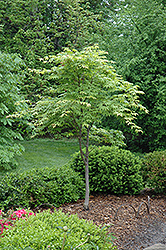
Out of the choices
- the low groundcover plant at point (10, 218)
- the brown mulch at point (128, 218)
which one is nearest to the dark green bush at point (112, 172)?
the brown mulch at point (128, 218)

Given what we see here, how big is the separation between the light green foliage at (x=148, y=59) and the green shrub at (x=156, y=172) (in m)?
2.73

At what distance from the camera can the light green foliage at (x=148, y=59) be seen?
7828 millimetres

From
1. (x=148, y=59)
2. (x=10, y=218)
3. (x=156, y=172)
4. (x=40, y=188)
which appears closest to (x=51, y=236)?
(x=10, y=218)

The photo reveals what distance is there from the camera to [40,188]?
394 cm

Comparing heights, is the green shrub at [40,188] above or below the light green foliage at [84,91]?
below

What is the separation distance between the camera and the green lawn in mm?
7430

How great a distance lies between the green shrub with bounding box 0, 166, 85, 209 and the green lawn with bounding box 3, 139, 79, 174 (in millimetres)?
2588

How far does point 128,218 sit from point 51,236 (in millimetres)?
2098

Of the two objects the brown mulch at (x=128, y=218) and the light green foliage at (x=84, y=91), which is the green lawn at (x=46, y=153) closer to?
the brown mulch at (x=128, y=218)

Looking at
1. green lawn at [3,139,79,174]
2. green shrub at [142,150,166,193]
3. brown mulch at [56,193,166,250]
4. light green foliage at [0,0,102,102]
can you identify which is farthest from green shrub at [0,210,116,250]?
light green foliage at [0,0,102,102]

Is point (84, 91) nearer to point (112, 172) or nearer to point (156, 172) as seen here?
point (112, 172)

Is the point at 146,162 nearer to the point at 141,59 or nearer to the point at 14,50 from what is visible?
the point at 141,59

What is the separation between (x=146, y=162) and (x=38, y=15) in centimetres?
853

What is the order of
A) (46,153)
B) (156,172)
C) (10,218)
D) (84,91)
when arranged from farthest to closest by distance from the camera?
(46,153) < (156,172) < (84,91) < (10,218)
